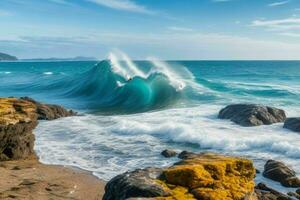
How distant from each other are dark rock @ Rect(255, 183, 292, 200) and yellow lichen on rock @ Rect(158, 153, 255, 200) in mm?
1845

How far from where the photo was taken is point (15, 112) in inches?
545

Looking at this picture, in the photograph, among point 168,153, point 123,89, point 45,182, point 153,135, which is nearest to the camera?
point 45,182

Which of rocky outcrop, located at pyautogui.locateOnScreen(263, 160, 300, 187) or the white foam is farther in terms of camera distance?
the white foam

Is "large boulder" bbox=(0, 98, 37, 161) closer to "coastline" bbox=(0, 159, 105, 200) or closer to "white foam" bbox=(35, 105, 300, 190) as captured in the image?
"coastline" bbox=(0, 159, 105, 200)

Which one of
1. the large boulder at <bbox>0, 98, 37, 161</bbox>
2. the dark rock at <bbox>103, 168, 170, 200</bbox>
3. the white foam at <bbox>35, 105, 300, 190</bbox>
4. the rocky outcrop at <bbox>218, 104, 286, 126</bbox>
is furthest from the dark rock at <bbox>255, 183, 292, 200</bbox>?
the rocky outcrop at <bbox>218, 104, 286, 126</bbox>

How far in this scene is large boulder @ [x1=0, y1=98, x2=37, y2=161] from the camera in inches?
523

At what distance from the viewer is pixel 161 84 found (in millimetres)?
39219

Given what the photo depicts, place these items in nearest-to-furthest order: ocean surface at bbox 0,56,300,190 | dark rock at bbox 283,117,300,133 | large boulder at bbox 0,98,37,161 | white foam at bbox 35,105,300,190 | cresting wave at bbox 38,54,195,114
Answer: large boulder at bbox 0,98,37,161 → white foam at bbox 35,105,300,190 → ocean surface at bbox 0,56,300,190 → dark rock at bbox 283,117,300,133 → cresting wave at bbox 38,54,195,114

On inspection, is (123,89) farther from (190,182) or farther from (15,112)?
(190,182)

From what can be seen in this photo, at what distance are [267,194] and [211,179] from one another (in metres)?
3.32

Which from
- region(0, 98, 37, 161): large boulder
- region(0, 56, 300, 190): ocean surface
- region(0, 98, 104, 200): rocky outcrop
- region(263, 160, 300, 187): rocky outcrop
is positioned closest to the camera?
region(0, 98, 104, 200): rocky outcrop

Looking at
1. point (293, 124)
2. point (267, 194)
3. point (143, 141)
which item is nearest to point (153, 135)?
point (143, 141)

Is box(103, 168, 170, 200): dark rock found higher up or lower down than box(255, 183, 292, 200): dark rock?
higher up

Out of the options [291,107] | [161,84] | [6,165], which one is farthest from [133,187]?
[161,84]
